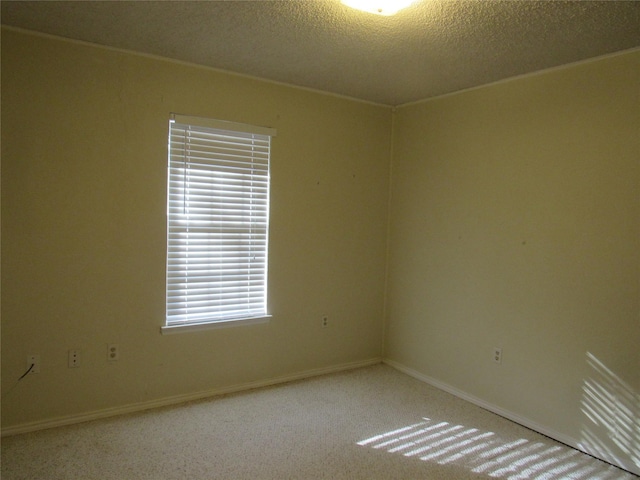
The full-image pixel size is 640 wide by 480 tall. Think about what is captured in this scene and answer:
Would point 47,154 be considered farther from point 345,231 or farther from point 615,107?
point 615,107

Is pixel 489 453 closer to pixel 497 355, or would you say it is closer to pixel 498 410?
pixel 498 410

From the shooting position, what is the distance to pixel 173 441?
2617 mm

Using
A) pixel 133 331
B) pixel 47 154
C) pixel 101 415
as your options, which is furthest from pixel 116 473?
pixel 47 154

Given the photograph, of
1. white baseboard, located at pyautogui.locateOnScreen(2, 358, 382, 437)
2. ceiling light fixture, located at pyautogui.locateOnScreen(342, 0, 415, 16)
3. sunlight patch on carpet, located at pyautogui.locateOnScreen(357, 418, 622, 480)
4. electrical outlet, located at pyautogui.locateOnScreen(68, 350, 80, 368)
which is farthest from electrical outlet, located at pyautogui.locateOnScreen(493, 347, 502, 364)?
electrical outlet, located at pyautogui.locateOnScreen(68, 350, 80, 368)

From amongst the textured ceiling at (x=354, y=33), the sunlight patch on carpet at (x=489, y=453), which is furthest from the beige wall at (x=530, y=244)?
the textured ceiling at (x=354, y=33)

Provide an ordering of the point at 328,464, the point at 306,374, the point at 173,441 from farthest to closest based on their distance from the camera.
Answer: the point at 306,374
the point at 173,441
the point at 328,464

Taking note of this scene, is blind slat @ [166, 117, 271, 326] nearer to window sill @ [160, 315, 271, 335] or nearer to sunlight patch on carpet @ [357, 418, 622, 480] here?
window sill @ [160, 315, 271, 335]

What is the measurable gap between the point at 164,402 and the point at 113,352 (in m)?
0.50

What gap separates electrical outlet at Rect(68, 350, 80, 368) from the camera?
278 centimetres

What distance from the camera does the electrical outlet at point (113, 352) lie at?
2.91m

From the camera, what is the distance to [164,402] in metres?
3.09

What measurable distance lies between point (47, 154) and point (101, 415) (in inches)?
64.9

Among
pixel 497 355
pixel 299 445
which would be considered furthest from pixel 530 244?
pixel 299 445

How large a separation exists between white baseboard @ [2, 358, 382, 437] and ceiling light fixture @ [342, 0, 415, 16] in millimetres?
2652
